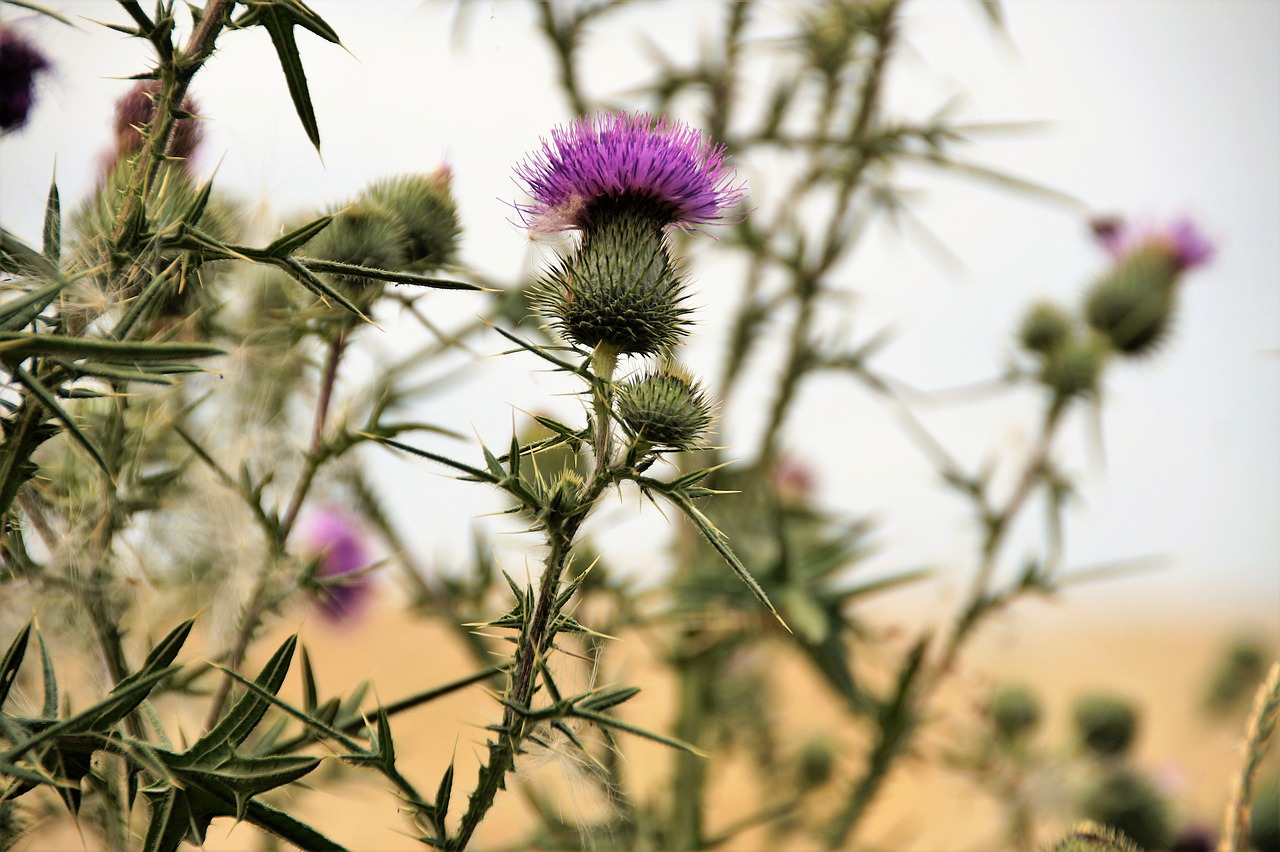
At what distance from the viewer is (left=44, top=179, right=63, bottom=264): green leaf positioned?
0.84 metres

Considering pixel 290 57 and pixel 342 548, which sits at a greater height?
pixel 290 57

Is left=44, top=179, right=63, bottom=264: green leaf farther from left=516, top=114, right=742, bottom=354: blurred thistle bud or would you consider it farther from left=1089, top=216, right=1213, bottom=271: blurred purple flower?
left=1089, top=216, right=1213, bottom=271: blurred purple flower

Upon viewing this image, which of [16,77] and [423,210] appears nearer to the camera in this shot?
[16,77]

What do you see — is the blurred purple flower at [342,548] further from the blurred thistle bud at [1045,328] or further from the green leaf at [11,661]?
the blurred thistle bud at [1045,328]

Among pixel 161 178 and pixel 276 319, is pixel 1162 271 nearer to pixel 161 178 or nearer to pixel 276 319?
pixel 276 319

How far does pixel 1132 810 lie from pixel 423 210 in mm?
2799

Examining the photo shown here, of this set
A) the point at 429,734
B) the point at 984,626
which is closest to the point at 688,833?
the point at 984,626

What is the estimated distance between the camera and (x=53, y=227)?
846 mm

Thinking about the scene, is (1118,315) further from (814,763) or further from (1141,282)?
(814,763)

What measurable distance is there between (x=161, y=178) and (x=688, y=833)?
1943mm

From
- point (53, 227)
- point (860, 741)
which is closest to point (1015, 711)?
point (860, 741)

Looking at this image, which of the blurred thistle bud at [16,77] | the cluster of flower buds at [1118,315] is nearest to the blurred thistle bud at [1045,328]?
the cluster of flower buds at [1118,315]

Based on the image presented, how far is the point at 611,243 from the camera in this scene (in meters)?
1.15

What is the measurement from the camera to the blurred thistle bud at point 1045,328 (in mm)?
3086
